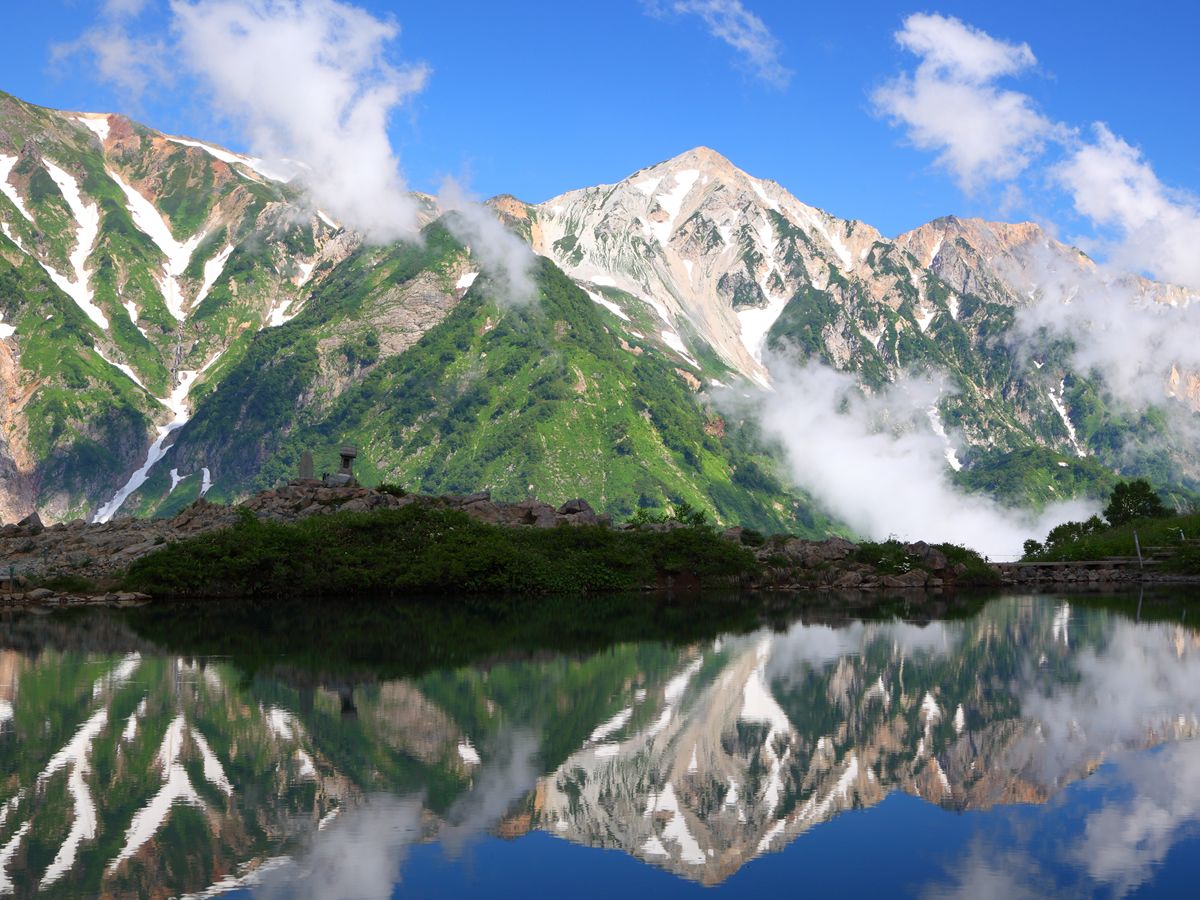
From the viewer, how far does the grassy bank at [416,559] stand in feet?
238

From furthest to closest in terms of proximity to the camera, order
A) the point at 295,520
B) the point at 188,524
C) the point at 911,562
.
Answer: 1. the point at 911,562
2. the point at 295,520
3. the point at 188,524

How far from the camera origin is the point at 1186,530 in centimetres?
10838

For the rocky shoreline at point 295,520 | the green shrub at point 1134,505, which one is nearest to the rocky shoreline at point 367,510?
the rocky shoreline at point 295,520

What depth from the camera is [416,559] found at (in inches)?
3059

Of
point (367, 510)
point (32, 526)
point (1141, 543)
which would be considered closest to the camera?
point (367, 510)

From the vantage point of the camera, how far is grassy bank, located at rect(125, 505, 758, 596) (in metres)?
72.6

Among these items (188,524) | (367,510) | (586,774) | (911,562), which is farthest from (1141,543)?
(586,774)

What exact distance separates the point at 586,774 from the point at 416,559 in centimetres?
5418

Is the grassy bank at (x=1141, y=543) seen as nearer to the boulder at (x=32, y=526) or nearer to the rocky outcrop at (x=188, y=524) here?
the rocky outcrop at (x=188, y=524)

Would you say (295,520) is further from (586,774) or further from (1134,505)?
(1134,505)

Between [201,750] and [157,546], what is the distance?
52673mm

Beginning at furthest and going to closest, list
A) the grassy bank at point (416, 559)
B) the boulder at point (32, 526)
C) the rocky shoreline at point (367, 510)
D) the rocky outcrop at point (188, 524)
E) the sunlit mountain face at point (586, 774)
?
the boulder at point (32, 526)
the rocky outcrop at point (188, 524)
the grassy bank at point (416, 559)
the rocky shoreline at point (367, 510)
the sunlit mountain face at point (586, 774)

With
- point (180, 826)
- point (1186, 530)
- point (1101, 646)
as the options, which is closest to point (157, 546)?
point (1101, 646)

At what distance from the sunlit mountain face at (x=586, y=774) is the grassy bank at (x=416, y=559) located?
3167cm
